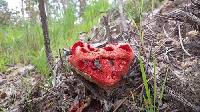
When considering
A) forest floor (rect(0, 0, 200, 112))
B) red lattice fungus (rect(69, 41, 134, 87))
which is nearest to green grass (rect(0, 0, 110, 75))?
forest floor (rect(0, 0, 200, 112))

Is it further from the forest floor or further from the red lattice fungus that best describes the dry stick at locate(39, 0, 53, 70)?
the red lattice fungus

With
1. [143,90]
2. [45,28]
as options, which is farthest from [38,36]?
[143,90]

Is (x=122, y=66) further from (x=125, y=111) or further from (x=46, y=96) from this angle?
(x=46, y=96)

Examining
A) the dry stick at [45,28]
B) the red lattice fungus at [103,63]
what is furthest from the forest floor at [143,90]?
the dry stick at [45,28]

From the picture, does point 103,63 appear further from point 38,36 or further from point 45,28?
point 38,36

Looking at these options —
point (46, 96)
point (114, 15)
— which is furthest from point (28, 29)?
point (46, 96)

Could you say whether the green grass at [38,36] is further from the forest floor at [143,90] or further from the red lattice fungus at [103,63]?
the red lattice fungus at [103,63]
